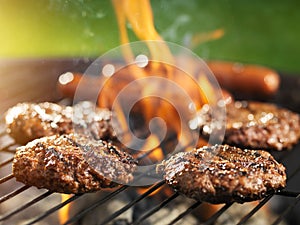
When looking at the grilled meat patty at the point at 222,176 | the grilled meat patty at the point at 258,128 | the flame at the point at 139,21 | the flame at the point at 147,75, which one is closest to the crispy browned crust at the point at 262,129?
the grilled meat patty at the point at 258,128

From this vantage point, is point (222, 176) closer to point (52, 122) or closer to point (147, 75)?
point (52, 122)

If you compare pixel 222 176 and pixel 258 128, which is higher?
pixel 222 176

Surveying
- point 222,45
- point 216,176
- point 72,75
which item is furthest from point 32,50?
point 216,176

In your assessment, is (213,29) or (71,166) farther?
(213,29)

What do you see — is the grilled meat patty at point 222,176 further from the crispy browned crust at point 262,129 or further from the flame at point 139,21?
the flame at point 139,21

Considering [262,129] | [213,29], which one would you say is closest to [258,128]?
[262,129]

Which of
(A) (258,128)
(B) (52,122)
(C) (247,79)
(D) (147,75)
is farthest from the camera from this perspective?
(C) (247,79)

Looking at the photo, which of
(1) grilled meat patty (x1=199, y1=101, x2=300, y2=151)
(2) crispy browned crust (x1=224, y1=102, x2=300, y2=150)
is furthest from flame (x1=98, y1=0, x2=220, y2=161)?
(2) crispy browned crust (x1=224, y1=102, x2=300, y2=150)

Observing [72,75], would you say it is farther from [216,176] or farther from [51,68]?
[216,176]
